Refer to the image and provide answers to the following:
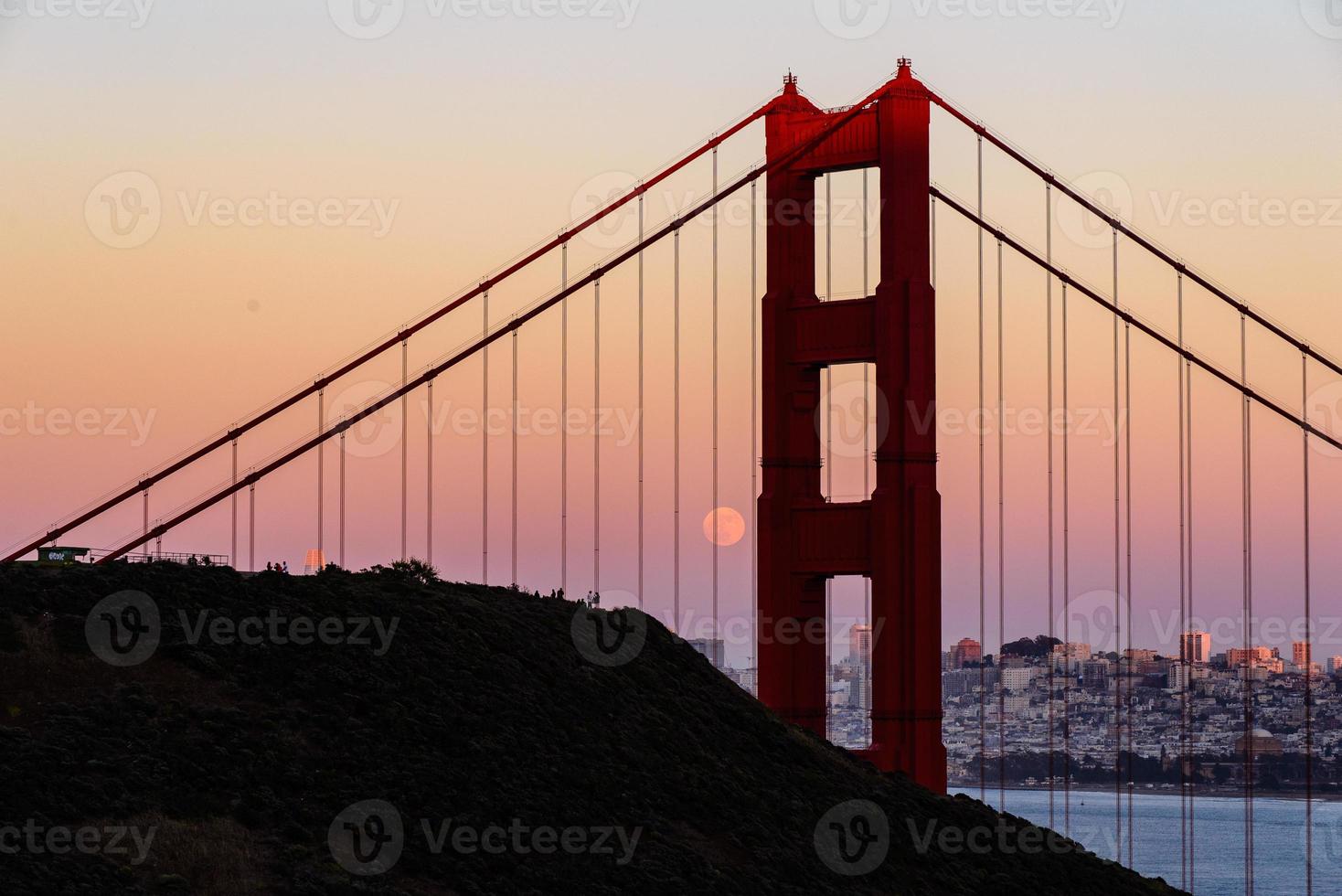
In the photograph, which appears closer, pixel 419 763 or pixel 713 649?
pixel 419 763

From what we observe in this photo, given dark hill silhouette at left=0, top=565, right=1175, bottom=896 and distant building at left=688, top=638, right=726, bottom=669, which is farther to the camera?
distant building at left=688, top=638, right=726, bottom=669

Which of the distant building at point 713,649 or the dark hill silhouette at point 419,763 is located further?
the distant building at point 713,649

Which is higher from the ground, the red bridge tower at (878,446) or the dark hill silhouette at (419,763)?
the red bridge tower at (878,446)

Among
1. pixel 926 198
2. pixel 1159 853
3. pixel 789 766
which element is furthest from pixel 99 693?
pixel 1159 853

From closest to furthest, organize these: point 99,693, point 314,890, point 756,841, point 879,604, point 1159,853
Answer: point 314,890, point 99,693, point 756,841, point 879,604, point 1159,853

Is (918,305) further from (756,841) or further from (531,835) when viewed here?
(531,835)
